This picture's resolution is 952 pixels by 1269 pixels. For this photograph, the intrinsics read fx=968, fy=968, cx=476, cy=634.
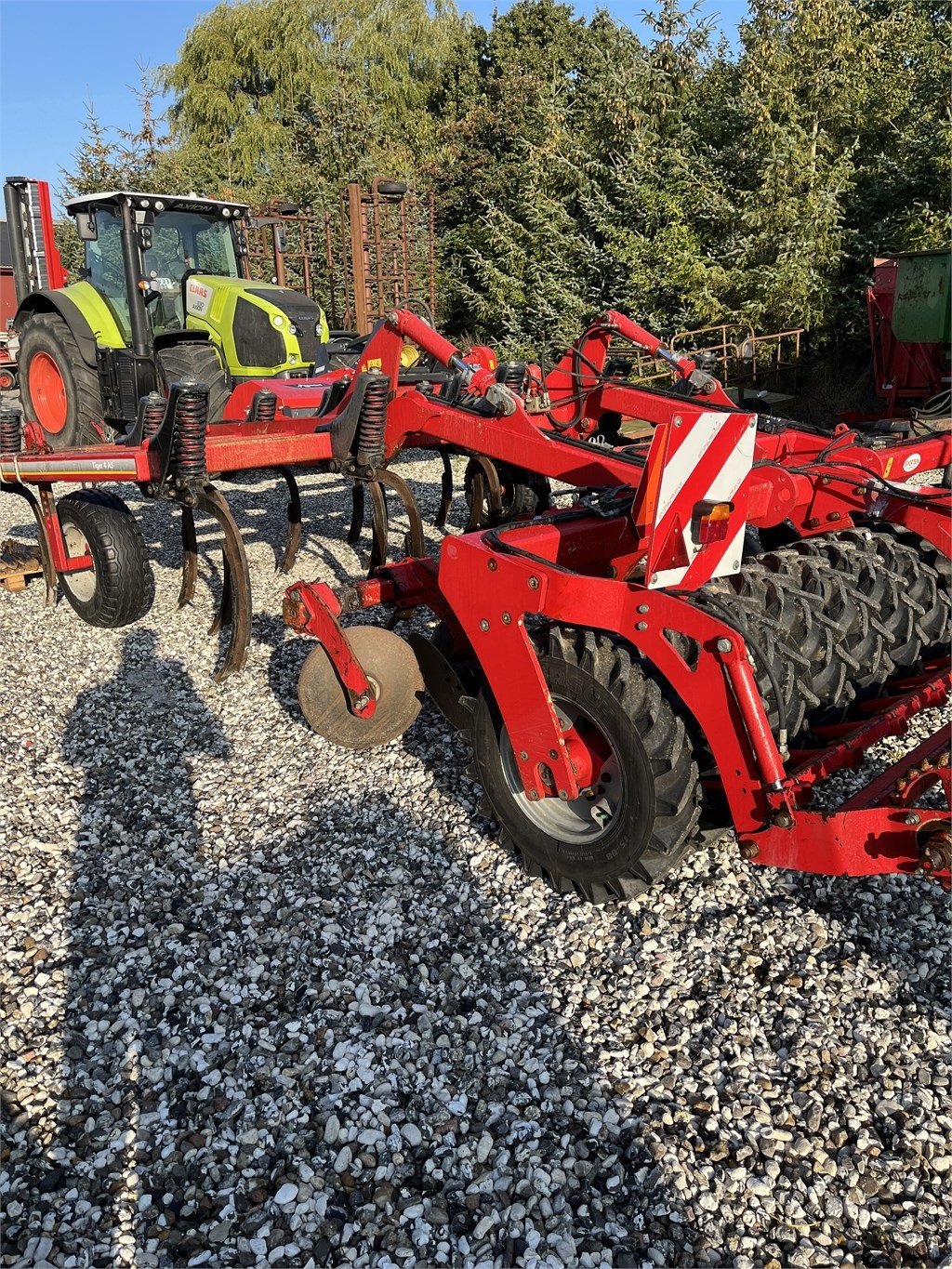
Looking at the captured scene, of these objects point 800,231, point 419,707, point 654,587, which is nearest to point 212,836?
point 419,707

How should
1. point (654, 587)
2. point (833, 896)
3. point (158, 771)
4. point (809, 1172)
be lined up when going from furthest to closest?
1. point (158, 771)
2. point (833, 896)
3. point (654, 587)
4. point (809, 1172)

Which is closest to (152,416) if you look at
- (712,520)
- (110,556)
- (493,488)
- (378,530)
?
(110,556)

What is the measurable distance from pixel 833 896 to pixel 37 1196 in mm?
2499

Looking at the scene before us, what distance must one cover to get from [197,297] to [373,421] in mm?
3948

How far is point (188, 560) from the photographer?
6.38 metres

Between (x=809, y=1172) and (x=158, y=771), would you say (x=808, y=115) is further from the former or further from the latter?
(x=809, y=1172)

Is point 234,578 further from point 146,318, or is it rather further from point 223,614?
point 146,318

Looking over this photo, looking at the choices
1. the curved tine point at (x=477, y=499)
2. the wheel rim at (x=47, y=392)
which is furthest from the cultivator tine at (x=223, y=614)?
the wheel rim at (x=47, y=392)

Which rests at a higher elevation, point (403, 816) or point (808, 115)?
point (808, 115)

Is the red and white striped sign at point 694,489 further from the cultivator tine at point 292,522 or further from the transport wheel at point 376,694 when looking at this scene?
the cultivator tine at point 292,522

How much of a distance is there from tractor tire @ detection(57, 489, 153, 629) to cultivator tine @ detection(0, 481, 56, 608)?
240mm

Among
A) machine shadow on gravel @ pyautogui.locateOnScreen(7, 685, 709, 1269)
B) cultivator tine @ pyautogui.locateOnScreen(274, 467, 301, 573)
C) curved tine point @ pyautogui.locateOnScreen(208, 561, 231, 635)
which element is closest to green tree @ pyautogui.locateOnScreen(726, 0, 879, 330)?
cultivator tine @ pyautogui.locateOnScreen(274, 467, 301, 573)

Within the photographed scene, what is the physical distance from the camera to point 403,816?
397cm

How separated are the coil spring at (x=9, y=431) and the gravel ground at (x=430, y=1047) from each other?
2865 millimetres
